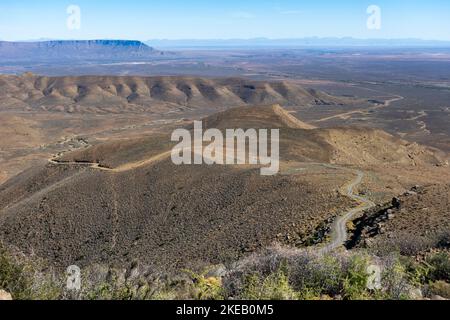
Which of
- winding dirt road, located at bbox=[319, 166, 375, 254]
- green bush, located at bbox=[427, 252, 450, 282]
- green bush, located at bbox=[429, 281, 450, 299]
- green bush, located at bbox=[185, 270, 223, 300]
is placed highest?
green bush, located at bbox=[185, 270, 223, 300]

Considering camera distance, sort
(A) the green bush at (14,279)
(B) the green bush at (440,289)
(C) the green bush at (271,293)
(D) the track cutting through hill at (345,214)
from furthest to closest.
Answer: (D) the track cutting through hill at (345,214), (B) the green bush at (440,289), (A) the green bush at (14,279), (C) the green bush at (271,293)

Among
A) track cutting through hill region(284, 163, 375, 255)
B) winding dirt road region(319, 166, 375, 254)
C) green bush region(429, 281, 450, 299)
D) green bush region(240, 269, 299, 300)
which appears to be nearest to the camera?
green bush region(240, 269, 299, 300)

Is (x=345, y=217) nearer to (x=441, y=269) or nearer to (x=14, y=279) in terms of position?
(x=441, y=269)

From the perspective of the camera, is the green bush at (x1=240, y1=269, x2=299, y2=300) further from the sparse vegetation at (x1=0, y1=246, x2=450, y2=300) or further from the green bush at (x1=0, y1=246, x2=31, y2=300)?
the green bush at (x1=0, y1=246, x2=31, y2=300)

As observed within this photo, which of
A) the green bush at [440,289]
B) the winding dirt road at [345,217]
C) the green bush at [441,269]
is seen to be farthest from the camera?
the winding dirt road at [345,217]

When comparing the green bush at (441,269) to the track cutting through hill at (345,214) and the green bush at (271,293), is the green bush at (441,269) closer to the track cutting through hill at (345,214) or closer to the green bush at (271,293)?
the track cutting through hill at (345,214)

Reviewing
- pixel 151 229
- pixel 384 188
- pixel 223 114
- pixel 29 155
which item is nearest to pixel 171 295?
pixel 151 229

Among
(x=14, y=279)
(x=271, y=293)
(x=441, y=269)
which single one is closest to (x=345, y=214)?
(x=441, y=269)

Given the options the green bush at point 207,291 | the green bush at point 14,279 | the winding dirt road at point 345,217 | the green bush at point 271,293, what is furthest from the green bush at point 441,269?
the green bush at point 14,279

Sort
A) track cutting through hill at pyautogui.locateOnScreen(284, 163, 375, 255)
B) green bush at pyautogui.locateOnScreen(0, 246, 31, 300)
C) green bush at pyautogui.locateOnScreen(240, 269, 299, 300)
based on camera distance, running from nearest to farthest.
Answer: green bush at pyautogui.locateOnScreen(240, 269, 299, 300) → green bush at pyautogui.locateOnScreen(0, 246, 31, 300) → track cutting through hill at pyautogui.locateOnScreen(284, 163, 375, 255)

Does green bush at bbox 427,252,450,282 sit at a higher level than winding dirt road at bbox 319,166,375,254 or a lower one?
higher

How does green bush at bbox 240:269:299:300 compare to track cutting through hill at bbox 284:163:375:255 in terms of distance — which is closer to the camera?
green bush at bbox 240:269:299:300

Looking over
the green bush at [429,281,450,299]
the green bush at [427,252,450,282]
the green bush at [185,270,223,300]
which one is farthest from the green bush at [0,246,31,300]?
the green bush at [427,252,450,282]

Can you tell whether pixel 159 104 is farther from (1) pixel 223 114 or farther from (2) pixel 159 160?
(2) pixel 159 160
